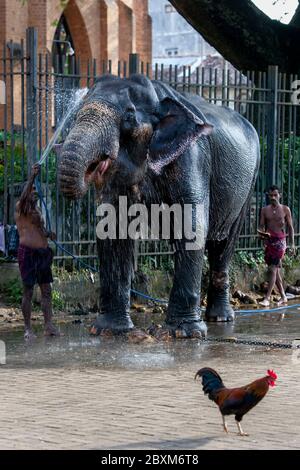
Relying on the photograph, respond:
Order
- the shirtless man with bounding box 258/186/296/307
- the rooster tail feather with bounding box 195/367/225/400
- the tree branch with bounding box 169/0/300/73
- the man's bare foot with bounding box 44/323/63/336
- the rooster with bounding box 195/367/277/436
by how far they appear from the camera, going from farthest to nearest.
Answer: the tree branch with bounding box 169/0/300/73, the shirtless man with bounding box 258/186/296/307, the man's bare foot with bounding box 44/323/63/336, the rooster tail feather with bounding box 195/367/225/400, the rooster with bounding box 195/367/277/436

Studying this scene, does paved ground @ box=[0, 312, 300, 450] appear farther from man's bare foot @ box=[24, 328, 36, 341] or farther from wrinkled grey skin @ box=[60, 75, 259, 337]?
wrinkled grey skin @ box=[60, 75, 259, 337]

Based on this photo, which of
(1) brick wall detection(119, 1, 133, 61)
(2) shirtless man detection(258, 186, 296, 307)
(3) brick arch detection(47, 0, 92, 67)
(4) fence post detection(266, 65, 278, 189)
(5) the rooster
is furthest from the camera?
(1) brick wall detection(119, 1, 133, 61)

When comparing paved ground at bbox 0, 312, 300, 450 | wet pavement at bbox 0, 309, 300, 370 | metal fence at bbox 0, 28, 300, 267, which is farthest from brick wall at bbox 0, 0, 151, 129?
paved ground at bbox 0, 312, 300, 450

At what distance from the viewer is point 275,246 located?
1562 cm

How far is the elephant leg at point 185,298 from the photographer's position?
39.9ft

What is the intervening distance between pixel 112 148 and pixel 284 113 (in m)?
6.30

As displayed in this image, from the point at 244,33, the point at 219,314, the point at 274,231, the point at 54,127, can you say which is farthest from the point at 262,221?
the point at 244,33

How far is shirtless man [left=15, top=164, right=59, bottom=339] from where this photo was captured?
12.1 m

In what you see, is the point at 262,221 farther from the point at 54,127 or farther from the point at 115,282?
the point at 115,282

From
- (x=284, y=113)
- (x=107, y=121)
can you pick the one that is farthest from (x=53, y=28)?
(x=107, y=121)

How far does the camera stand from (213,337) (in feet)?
40.5

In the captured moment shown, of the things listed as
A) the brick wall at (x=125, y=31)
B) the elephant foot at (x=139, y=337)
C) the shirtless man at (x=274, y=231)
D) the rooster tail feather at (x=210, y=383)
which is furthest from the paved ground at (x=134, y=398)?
the brick wall at (x=125, y=31)

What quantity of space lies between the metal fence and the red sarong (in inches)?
36.1
